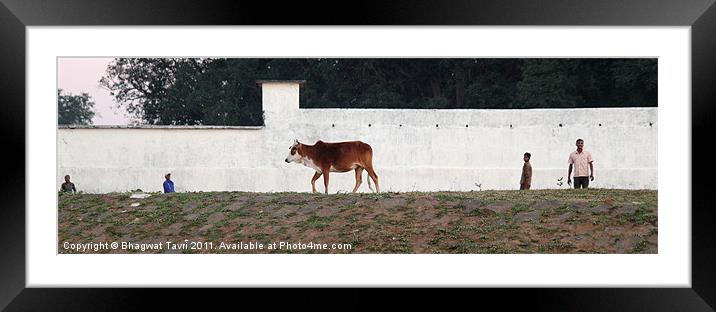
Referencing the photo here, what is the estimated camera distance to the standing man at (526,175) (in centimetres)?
1181

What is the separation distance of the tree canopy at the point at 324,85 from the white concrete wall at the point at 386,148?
3119mm

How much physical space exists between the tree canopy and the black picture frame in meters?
10.1

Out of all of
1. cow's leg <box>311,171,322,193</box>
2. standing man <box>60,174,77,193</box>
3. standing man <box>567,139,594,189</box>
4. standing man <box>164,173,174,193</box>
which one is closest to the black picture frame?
standing man <box>567,139,594,189</box>

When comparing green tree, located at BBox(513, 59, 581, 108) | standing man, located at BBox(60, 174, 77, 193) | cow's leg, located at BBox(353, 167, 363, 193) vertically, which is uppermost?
green tree, located at BBox(513, 59, 581, 108)

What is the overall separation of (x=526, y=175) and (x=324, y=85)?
215 inches

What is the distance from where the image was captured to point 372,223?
28.8ft

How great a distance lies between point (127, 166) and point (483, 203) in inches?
212

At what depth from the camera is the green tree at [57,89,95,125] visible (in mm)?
16062

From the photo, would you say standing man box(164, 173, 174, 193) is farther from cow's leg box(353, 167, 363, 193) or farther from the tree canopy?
the tree canopy

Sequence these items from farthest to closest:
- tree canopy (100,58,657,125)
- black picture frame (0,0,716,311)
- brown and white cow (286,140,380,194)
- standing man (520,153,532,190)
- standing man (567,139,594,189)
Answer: tree canopy (100,58,657,125), standing man (520,153,532,190), brown and white cow (286,140,380,194), standing man (567,139,594,189), black picture frame (0,0,716,311)

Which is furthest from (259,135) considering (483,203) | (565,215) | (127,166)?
(565,215)

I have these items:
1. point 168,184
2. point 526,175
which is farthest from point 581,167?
point 168,184
